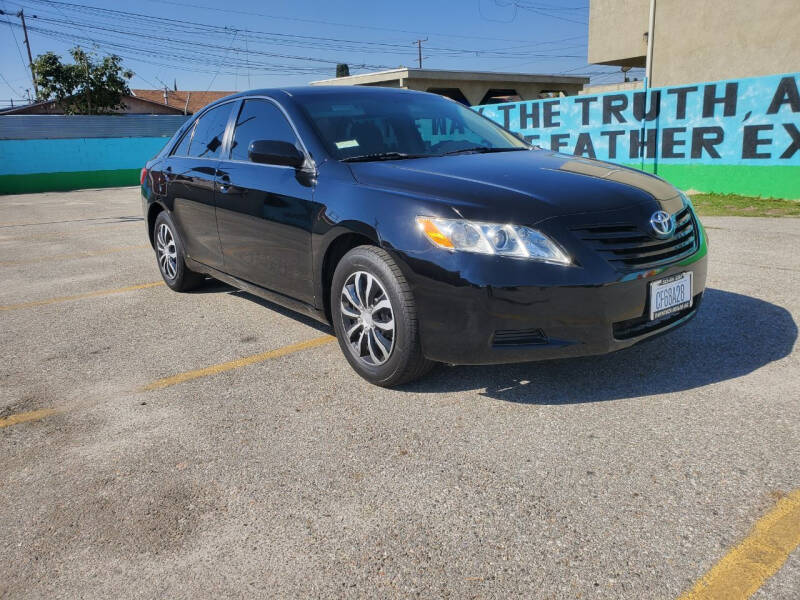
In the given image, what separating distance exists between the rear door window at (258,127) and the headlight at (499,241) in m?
1.43

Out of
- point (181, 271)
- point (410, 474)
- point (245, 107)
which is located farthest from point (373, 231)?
point (181, 271)

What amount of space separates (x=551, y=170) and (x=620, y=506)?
1871 millimetres

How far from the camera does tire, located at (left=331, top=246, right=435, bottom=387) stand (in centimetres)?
316

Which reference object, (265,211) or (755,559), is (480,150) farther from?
(755,559)

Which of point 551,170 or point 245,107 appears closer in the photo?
point 551,170

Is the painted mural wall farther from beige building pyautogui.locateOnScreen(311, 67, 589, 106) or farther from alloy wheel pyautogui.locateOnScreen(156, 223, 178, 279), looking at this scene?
beige building pyautogui.locateOnScreen(311, 67, 589, 106)

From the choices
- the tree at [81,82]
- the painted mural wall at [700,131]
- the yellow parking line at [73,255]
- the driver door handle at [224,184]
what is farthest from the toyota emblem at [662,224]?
the tree at [81,82]

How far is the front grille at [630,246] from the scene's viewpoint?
116 inches

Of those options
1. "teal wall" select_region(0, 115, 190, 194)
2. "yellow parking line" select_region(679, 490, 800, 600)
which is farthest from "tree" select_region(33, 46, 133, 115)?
"yellow parking line" select_region(679, 490, 800, 600)

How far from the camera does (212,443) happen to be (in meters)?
2.95

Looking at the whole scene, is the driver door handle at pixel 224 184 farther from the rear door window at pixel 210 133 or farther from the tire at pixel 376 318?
the tire at pixel 376 318

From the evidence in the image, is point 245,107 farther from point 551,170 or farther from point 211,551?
point 211,551

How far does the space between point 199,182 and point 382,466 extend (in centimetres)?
307

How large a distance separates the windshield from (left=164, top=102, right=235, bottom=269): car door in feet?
3.38
